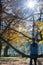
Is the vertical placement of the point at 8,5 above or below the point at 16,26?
above

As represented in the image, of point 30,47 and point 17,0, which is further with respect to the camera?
point 17,0

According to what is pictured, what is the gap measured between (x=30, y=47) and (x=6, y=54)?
0.74 m

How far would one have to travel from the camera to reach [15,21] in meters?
4.54

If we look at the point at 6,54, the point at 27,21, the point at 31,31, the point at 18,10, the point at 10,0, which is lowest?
the point at 6,54

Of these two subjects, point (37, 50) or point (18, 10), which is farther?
point (18, 10)

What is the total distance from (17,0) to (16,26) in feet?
2.74

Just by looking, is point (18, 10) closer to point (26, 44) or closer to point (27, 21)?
point (27, 21)

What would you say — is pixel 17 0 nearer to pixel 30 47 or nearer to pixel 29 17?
pixel 29 17

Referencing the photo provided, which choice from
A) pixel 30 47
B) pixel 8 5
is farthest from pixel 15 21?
pixel 30 47

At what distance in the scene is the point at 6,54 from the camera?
4.34 metres

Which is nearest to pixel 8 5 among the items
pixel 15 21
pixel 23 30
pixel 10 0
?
pixel 10 0

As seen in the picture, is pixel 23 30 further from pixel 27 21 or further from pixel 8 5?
pixel 8 5

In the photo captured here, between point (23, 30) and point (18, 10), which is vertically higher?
point (18, 10)

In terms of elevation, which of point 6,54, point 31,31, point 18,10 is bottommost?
point 6,54
